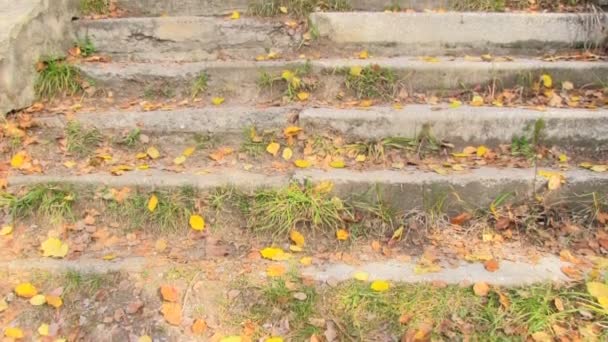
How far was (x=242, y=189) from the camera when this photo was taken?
2844 mm

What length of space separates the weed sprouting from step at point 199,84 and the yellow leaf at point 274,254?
4.88 feet

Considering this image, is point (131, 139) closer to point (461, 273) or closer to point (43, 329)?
point (43, 329)

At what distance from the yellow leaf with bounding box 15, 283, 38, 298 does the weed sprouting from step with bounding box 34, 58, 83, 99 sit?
1.62m

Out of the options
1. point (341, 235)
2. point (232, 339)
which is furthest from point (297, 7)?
point (232, 339)

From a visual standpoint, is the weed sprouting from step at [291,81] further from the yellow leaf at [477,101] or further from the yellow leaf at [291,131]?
the yellow leaf at [477,101]

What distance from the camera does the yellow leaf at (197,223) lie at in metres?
2.73

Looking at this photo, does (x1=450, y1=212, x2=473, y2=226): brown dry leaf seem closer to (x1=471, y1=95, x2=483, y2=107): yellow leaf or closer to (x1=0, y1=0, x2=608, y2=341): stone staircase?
(x1=0, y1=0, x2=608, y2=341): stone staircase

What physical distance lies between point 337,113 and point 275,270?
1162 mm

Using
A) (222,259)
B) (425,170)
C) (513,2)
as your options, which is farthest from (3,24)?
(513,2)

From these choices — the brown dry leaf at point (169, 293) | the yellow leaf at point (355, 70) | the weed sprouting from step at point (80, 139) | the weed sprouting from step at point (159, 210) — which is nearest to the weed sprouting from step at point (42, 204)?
the weed sprouting from step at point (159, 210)

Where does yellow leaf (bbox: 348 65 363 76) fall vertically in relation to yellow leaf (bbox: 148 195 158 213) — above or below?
above

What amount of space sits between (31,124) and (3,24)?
672 mm

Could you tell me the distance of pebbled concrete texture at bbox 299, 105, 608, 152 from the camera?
3025 millimetres

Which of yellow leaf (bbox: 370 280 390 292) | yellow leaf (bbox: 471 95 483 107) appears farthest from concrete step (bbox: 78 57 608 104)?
yellow leaf (bbox: 370 280 390 292)
